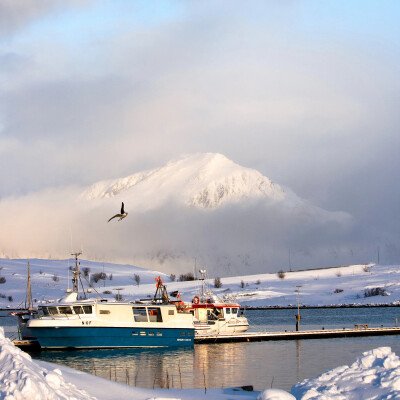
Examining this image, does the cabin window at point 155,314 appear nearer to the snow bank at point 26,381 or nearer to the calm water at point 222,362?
the calm water at point 222,362

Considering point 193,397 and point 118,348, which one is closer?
point 193,397

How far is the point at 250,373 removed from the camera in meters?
48.8

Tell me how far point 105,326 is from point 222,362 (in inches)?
505

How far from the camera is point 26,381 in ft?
76.5

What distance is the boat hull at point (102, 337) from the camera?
205ft

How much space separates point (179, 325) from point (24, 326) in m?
15.8

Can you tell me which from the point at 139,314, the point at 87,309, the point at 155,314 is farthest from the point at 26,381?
the point at 155,314

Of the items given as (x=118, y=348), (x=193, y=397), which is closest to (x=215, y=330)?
(x=118, y=348)

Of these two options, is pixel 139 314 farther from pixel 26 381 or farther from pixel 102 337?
pixel 26 381

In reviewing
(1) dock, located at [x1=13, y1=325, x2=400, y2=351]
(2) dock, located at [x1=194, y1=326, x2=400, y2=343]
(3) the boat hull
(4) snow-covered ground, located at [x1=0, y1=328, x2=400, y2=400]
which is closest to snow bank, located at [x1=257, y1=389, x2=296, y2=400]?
(4) snow-covered ground, located at [x1=0, y1=328, x2=400, y2=400]

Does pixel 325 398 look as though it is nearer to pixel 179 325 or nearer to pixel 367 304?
pixel 179 325

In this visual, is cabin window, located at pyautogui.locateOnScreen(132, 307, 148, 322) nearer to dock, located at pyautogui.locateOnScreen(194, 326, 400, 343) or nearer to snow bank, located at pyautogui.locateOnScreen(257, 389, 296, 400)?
dock, located at pyautogui.locateOnScreen(194, 326, 400, 343)

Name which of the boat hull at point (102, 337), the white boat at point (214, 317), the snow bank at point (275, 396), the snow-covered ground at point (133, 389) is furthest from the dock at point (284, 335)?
the snow bank at point (275, 396)

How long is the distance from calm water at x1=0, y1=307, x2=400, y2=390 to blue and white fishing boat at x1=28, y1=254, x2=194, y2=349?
1186mm
